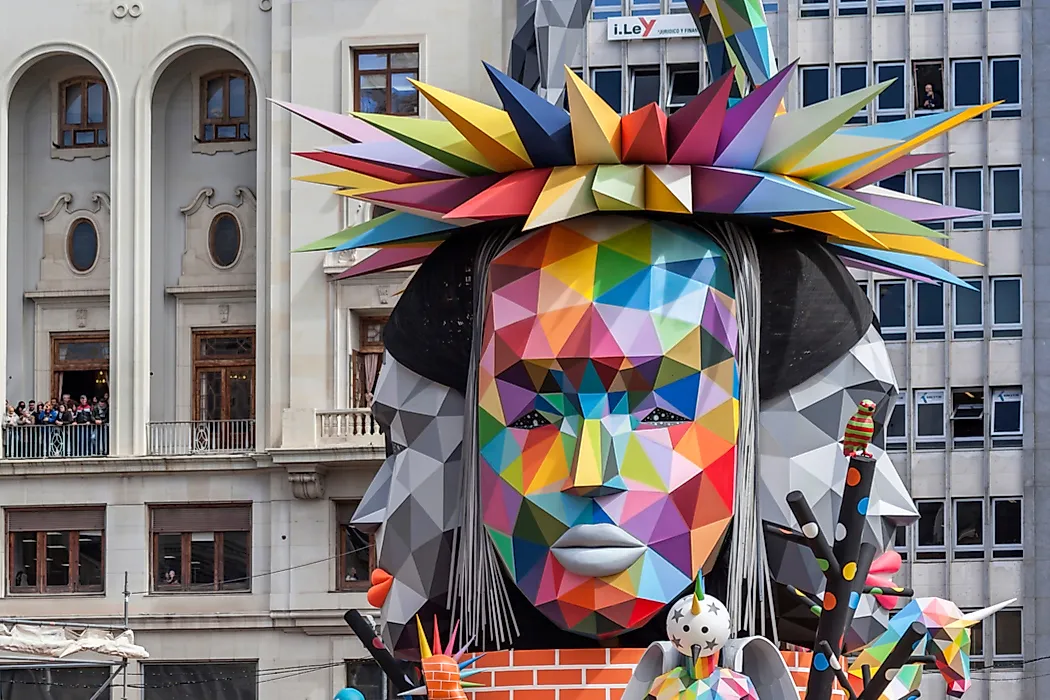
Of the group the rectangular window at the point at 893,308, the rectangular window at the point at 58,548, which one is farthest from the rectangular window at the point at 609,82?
the rectangular window at the point at 58,548

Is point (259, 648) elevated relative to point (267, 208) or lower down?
lower down

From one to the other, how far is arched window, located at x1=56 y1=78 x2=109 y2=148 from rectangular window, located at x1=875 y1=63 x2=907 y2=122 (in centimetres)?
1420

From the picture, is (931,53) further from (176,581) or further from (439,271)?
(439,271)

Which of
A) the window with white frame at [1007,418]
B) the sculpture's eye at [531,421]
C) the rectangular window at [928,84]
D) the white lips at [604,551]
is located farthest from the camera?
the rectangular window at [928,84]

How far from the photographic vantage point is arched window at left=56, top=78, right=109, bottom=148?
46.4 m

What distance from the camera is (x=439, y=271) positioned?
18.7 meters

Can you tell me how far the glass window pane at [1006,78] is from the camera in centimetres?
4503

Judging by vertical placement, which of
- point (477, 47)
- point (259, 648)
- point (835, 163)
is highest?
point (477, 47)

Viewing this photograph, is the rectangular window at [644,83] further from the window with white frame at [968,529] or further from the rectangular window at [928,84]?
the window with white frame at [968,529]

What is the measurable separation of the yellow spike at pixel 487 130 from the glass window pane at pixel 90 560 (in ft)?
92.0

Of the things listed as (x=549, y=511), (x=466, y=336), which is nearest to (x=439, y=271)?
(x=466, y=336)

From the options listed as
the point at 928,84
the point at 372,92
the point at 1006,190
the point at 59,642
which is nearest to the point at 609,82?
the point at 372,92

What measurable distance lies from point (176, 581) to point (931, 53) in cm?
1648

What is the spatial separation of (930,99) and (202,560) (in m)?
15.5
